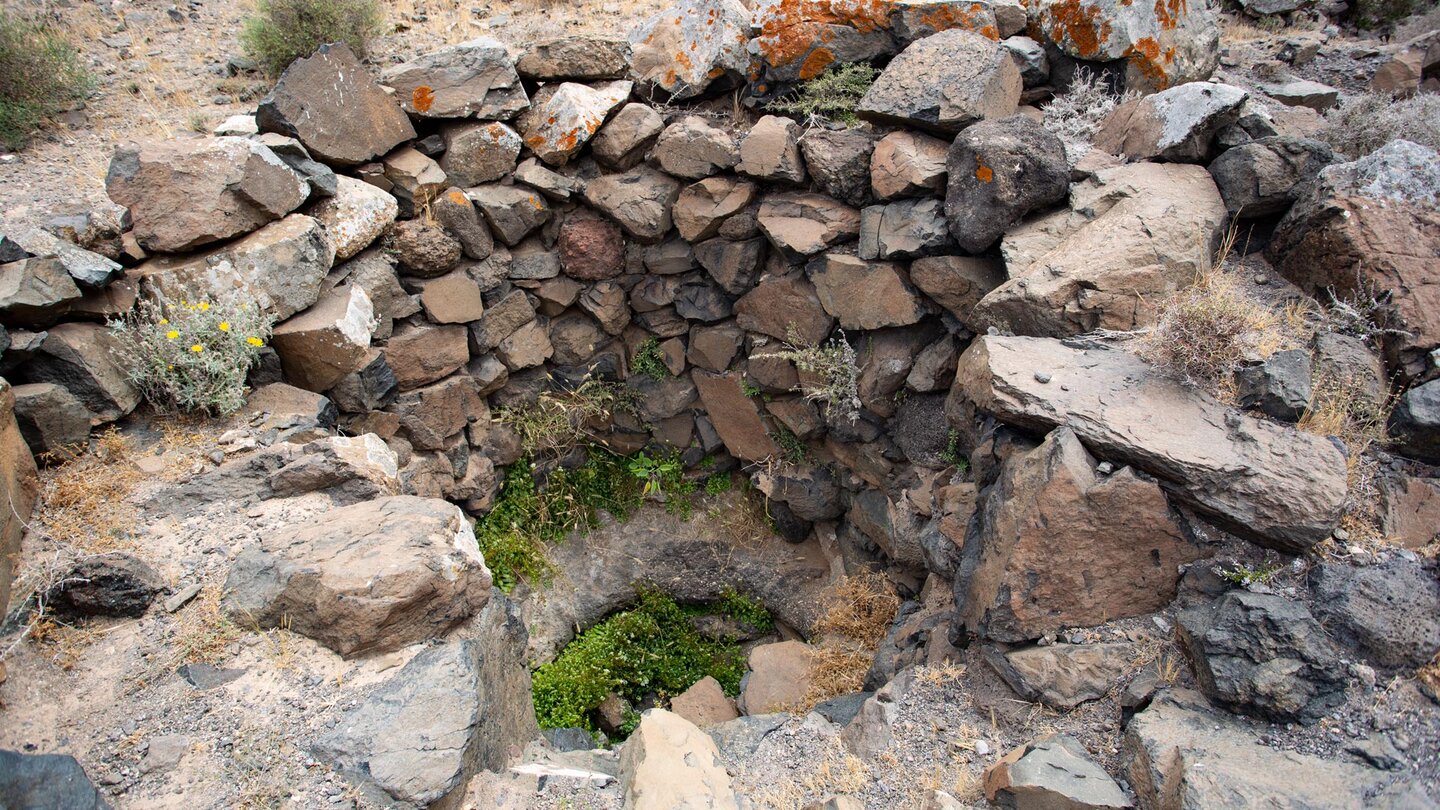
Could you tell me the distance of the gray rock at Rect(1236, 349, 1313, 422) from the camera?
3309 millimetres

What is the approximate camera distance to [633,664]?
5.96 meters

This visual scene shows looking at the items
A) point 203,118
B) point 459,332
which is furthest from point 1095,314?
point 203,118

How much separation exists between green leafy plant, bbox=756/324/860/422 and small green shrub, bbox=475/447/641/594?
76.3 inches

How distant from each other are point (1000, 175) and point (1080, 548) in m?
2.18

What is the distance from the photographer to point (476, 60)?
5.63 metres

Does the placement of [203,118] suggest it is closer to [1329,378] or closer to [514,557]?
[514,557]

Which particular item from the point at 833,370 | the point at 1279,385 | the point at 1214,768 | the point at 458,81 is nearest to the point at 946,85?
the point at 833,370

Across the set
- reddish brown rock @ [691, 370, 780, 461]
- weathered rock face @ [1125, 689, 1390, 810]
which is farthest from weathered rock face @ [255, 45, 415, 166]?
weathered rock face @ [1125, 689, 1390, 810]

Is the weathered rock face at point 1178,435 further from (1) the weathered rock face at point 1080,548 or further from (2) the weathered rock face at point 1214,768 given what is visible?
(2) the weathered rock face at point 1214,768

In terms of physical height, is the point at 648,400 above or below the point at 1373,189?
below

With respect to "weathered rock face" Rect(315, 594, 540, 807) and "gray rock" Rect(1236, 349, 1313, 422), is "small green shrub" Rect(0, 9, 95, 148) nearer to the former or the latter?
"weathered rock face" Rect(315, 594, 540, 807)

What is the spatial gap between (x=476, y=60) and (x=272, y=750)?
4.62 metres

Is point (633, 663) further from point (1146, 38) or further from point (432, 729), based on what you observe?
point (1146, 38)

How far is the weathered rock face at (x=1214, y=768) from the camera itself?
2.51m
